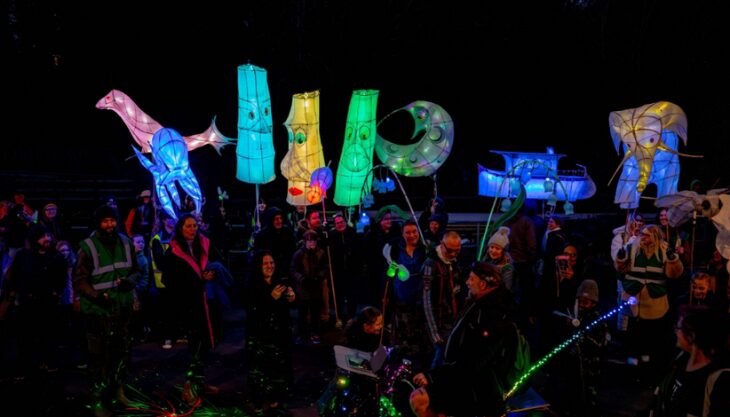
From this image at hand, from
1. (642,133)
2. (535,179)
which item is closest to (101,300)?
(642,133)

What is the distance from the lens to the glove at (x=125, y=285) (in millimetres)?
5289

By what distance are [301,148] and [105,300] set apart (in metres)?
4.49

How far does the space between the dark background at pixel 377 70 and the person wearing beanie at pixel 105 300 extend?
10.3m

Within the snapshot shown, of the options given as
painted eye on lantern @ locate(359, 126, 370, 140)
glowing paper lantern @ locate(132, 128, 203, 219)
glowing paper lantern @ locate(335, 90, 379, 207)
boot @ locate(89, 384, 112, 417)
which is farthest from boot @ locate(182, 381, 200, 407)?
painted eye on lantern @ locate(359, 126, 370, 140)

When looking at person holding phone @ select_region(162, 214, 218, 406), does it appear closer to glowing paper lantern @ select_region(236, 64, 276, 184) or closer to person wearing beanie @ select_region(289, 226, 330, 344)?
person wearing beanie @ select_region(289, 226, 330, 344)

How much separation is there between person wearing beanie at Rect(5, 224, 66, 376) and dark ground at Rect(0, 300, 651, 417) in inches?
10.6

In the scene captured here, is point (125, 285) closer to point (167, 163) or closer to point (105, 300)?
point (105, 300)

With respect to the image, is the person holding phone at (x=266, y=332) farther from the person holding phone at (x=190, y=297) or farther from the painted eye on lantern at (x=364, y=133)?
the painted eye on lantern at (x=364, y=133)

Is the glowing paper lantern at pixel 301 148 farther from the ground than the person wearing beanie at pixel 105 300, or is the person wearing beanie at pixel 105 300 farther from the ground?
the glowing paper lantern at pixel 301 148

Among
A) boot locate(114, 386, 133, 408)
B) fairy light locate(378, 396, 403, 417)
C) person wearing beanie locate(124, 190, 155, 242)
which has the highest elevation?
person wearing beanie locate(124, 190, 155, 242)

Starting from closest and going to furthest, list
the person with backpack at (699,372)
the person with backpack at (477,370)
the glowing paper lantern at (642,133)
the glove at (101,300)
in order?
the person with backpack at (699,372), the person with backpack at (477,370), the glove at (101,300), the glowing paper lantern at (642,133)

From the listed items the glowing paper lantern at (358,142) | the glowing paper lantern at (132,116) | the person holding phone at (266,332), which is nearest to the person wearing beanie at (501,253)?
the person holding phone at (266,332)

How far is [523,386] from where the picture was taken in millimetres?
4527

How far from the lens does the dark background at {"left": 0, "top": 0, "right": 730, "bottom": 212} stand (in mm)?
16172
